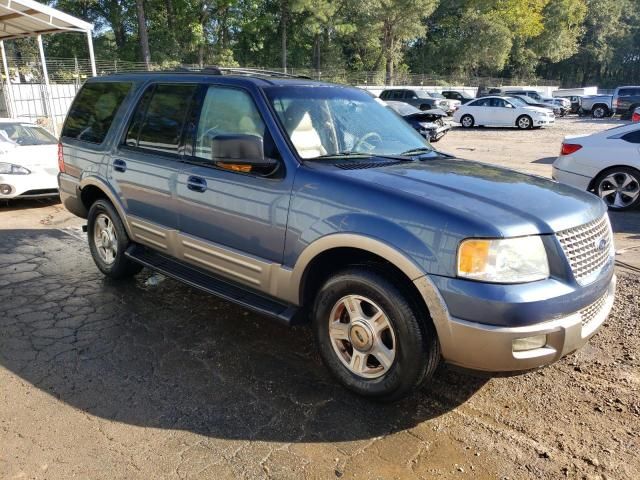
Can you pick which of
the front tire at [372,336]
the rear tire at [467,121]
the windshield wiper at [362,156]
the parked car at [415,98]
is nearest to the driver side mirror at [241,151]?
the windshield wiper at [362,156]

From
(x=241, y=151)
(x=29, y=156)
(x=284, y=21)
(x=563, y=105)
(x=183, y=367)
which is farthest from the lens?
(x=284, y=21)

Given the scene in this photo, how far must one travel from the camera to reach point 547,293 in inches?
102

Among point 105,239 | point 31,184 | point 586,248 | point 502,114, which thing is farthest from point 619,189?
point 502,114

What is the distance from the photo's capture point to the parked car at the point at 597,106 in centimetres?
3234

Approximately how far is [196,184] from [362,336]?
5.55ft

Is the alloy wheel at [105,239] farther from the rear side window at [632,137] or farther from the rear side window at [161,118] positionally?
the rear side window at [632,137]

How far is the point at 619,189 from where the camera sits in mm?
7875

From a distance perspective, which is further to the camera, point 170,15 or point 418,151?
point 170,15

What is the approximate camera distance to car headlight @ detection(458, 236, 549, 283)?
8.41ft

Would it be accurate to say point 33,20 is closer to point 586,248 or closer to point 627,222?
point 627,222

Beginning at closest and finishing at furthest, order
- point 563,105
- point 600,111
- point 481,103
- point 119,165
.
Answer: point 119,165 < point 481,103 < point 600,111 < point 563,105

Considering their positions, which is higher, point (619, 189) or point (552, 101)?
point (619, 189)

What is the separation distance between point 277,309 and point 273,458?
1016mm

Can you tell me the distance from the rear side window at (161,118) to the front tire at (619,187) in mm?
6498
